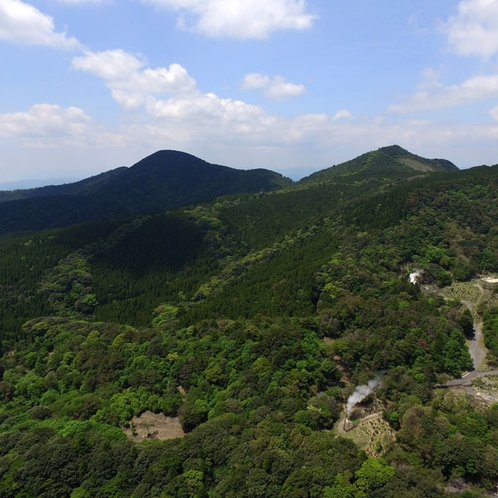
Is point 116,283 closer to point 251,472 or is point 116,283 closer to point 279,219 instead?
point 279,219

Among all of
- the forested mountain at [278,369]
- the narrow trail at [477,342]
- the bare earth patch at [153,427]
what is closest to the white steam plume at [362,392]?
the forested mountain at [278,369]

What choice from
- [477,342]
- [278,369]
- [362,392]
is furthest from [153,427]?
[477,342]

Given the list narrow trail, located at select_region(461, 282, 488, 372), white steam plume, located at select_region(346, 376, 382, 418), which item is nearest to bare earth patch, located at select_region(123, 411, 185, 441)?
white steam plume, located at select_region(346, 376, 382, 418)

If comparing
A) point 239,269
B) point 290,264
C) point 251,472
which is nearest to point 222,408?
point 251,472

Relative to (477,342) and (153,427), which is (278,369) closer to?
(153,427)

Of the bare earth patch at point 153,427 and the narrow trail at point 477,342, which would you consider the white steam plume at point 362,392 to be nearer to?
the narrow trail at point 477,342
